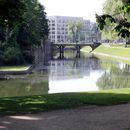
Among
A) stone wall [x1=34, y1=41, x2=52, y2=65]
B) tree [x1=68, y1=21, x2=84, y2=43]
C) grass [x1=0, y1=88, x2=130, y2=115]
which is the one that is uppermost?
tree [x1=68, y1=21, x2=84, y2=43]

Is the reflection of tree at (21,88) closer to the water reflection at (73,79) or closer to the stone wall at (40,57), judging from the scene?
the water reflection at (73,79)

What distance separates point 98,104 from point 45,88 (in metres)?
19.2

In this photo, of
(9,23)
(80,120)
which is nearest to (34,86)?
(9,23)

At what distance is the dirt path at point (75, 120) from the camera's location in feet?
35.0

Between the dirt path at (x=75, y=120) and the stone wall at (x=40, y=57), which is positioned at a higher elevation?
the dirt path at (x=75, y=120)

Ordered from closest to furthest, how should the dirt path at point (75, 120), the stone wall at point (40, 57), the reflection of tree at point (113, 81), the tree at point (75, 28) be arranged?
the dirt path at point (75, 120) → the reflection of tree at point (113, 81) → the stone wall at point (40, 57) → the tree at point (75, 28)

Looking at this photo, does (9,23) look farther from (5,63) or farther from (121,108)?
(5,63)

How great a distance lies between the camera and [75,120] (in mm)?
11766

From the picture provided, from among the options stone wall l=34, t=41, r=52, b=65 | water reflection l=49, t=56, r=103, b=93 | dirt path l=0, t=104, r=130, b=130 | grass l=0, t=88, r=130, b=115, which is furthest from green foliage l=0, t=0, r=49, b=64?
dirt path l=0, t=104, r=130, b=130

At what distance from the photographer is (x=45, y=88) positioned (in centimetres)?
3431

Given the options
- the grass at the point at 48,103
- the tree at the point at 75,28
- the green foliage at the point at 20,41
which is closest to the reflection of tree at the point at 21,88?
the green foliage at the point at 20,41

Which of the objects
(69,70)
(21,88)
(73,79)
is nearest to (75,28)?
(69,70)

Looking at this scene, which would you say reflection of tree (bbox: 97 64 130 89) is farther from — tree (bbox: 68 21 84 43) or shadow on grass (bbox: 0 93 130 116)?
tree (bbox: 68 21 84 43)

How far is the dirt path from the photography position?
10672mm
